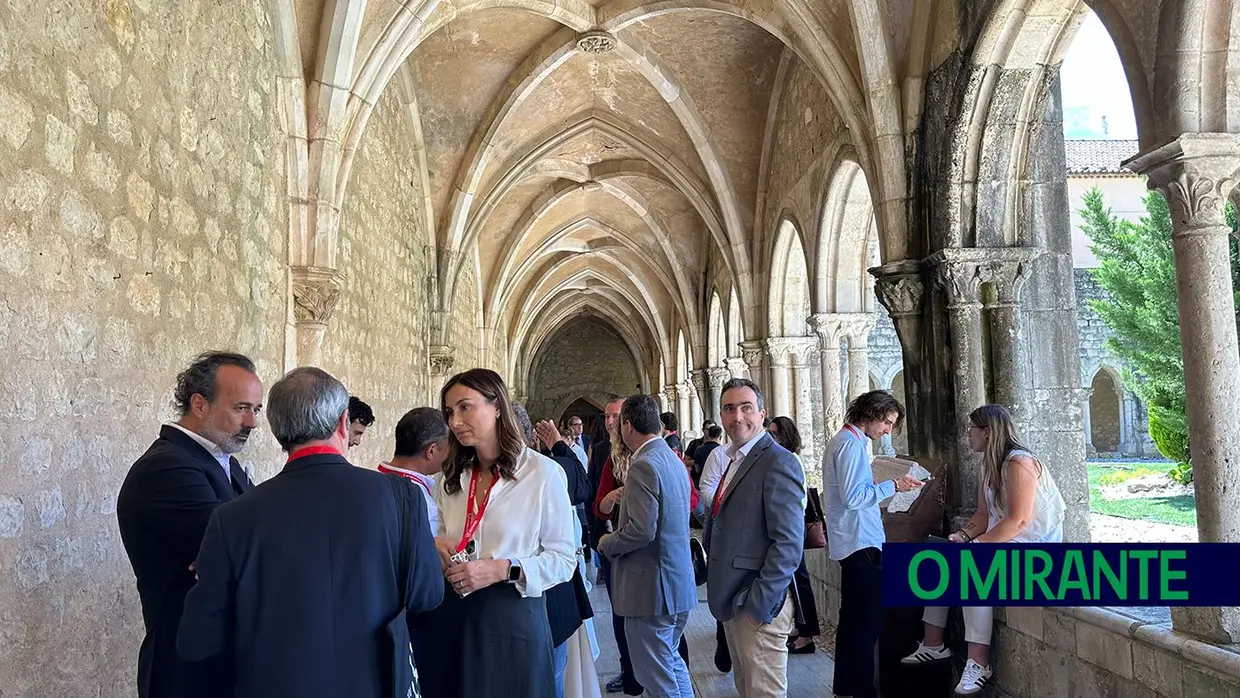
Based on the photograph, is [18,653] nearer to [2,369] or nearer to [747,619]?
[2,369]

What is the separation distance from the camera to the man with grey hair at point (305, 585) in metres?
1.51

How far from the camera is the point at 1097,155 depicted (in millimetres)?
20891

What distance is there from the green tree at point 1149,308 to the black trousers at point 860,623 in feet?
37.6

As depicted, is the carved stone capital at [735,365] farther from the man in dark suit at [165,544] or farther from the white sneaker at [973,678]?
the man in dark suit at [165,544]

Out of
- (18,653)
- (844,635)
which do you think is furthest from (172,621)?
(844,635)

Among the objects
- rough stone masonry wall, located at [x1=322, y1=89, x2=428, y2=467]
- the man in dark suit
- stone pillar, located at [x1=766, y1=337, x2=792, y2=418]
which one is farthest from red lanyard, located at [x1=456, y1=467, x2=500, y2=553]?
stone pillar, located at [x1=766, y1=337, x2=792, y2=418]

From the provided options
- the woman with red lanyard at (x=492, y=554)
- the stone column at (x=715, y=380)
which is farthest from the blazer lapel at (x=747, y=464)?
the stone column at (x=715, y=380)

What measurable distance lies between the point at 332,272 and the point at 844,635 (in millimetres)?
3411

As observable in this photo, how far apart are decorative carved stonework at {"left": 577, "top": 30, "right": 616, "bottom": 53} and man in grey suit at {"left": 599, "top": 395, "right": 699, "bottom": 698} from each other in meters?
5.76

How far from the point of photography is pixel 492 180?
10648 mm

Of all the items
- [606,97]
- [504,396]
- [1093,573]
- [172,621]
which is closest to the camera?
[1093,573]

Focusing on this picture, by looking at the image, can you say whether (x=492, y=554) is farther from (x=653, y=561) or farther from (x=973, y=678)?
(x=973, y=678)

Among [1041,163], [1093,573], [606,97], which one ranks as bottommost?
[1093,573]

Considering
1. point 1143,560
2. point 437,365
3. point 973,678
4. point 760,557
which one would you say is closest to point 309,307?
point 760,557
